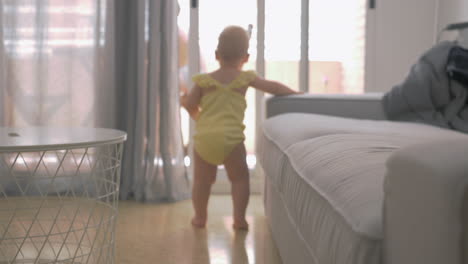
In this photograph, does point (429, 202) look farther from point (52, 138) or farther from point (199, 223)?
point (199, 223)

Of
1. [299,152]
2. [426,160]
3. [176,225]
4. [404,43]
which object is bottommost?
[176,225]

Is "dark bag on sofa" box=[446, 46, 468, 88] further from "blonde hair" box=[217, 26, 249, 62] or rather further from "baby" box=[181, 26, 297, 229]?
"blonde hair" box=[217, 26, 249, 62]

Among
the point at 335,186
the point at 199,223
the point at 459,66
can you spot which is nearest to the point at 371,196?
the point at 335,186

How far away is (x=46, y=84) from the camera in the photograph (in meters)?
2.60

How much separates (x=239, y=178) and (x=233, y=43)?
0.54m

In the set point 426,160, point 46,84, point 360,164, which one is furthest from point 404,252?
point 46,84

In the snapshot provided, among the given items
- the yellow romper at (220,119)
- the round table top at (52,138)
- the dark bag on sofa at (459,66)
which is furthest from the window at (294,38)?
the round table top at (52,138)

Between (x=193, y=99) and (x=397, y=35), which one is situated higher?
(x=397, y=35)

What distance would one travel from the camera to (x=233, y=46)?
2.19m

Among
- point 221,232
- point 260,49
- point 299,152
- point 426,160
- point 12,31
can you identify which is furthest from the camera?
point 260,49

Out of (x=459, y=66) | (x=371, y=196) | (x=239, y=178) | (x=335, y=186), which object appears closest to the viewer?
(x=371, y=196)

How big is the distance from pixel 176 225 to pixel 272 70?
42.7 inches

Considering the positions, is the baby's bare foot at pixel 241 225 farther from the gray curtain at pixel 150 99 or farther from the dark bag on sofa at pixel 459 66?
the dark bag on sofa at pixel 459 66

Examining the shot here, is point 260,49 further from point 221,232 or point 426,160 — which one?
point 426,160
